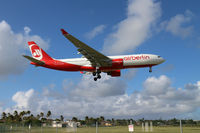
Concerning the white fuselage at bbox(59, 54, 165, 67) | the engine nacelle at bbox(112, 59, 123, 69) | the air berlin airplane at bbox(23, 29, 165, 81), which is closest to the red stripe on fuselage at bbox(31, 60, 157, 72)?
the air berlin airplane at bbox(23, 29, 165, 81)

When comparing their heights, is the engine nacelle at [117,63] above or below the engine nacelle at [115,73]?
above

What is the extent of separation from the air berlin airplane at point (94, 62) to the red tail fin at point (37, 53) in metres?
0.09

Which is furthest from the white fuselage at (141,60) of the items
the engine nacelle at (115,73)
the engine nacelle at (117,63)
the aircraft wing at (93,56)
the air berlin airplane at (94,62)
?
the engine nacelle at (115,73)

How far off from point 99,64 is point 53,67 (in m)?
9.48

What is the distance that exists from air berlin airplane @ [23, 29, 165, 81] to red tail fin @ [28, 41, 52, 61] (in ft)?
0.31

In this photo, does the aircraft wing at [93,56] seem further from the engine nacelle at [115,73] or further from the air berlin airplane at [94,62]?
the engine nacelle at [115,73]

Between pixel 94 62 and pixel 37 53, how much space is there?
1410cm

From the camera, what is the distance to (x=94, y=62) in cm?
3775

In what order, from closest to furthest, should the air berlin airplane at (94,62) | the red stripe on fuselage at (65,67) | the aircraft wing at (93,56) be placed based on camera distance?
the aircraft wing at (93,56) → the air berlin airplane at (94,62) → the red stripe on fuselage at (65,67)

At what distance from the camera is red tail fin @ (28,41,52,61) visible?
41919 mm

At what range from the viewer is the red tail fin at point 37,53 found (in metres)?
41.9

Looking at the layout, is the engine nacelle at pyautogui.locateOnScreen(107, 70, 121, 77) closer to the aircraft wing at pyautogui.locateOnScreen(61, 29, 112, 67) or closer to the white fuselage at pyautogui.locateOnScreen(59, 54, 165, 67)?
the aircraft wing at pyautogui.locateOnScreen(61, 29, 112, 67)

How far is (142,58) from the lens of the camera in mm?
35906

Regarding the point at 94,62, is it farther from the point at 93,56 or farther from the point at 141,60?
the point at 141,60
